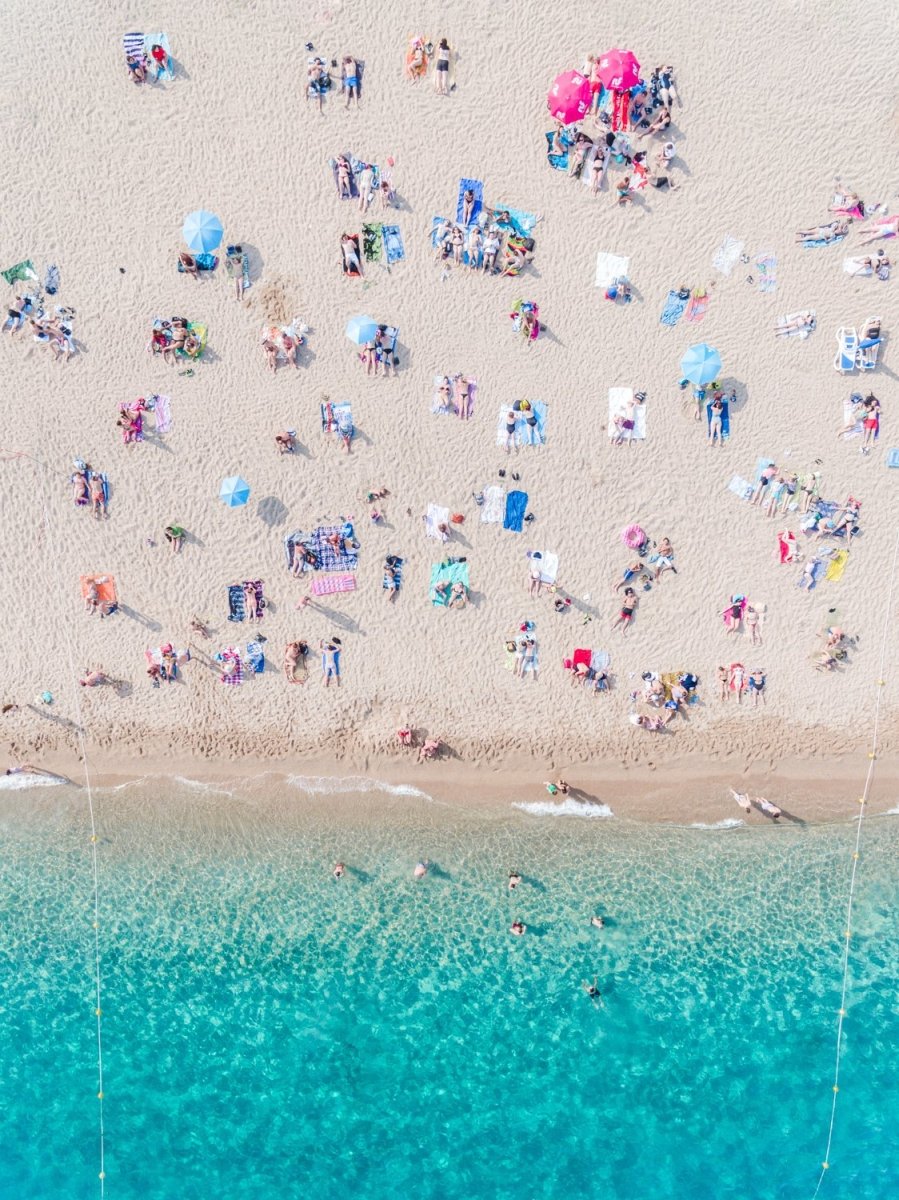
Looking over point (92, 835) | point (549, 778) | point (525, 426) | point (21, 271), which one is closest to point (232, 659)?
point (92, 835)

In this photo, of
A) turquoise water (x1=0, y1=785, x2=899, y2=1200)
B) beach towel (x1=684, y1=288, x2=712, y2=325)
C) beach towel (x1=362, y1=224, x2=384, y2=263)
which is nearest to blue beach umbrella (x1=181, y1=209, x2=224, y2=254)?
beach towel (x1=362, y1=224, x2=384, y2=263)

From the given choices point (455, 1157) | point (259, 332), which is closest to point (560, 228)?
point (259, 332)

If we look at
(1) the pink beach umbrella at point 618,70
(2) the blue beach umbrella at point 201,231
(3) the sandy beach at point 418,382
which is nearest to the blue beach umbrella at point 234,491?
(3) the sandy beach at point 418,382

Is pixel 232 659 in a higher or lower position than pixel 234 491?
lower

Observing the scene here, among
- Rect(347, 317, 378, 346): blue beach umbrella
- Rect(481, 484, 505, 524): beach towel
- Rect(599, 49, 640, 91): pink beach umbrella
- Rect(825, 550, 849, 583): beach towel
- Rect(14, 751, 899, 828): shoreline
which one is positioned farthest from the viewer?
Rect(14, 751, 899, 828): shoreline

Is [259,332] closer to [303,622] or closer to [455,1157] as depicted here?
[303,622]

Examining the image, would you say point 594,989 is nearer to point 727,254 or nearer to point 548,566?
point 548,566

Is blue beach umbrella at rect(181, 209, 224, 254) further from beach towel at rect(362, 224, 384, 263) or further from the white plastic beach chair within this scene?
the white plastic beach chair
